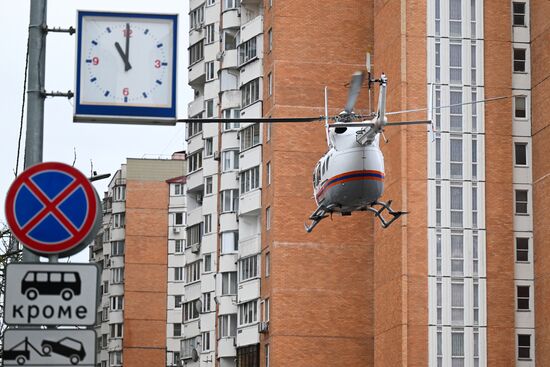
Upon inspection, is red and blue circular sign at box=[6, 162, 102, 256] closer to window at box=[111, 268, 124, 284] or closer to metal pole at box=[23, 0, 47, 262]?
metal pole at box=[23, 0, 47, 262]

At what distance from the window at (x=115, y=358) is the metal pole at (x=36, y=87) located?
122 meters

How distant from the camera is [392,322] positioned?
68938mm

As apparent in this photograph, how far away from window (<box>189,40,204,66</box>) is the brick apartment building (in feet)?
37.7

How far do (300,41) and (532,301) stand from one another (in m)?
18.6

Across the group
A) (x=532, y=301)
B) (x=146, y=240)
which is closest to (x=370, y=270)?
(x=532, y=301)

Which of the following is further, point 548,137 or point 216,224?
point 216,224

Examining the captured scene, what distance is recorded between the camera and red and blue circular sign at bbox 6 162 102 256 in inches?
397

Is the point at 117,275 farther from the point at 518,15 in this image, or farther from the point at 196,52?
the point at 518,15

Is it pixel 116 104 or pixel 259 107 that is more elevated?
pixel 259 107

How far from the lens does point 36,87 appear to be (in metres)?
12.4

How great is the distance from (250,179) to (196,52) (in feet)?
57.3

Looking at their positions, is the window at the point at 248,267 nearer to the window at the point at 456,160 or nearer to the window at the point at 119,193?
the window at the point at 456,160

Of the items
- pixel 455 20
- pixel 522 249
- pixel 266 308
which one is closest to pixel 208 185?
pixel 266 308

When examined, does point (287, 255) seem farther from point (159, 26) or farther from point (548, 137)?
point (159, 26)
